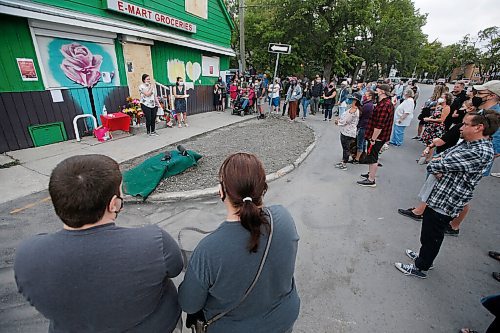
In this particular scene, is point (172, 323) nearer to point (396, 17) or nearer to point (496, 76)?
point (396, 17)

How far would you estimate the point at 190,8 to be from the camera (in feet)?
33.8

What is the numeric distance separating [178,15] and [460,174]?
1072 cm

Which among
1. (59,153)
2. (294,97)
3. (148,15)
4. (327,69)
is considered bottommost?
(59,153)

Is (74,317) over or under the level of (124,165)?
over

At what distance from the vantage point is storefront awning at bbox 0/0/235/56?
17.0ft

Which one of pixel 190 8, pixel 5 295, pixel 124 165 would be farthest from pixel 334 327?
pixel 190 8

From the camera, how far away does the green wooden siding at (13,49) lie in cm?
539

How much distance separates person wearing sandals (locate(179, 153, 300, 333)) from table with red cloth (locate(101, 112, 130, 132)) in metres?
7.17

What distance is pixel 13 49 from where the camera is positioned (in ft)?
18.2

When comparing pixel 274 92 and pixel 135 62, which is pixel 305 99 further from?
pixel 135 62

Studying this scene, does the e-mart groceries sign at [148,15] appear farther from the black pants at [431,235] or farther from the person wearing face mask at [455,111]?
the person wearing face mask at [455,111]

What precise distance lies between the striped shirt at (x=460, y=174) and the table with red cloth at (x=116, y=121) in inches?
303

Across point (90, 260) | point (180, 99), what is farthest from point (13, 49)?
point (90, 260)

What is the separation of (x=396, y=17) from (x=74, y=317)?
37.9 m
